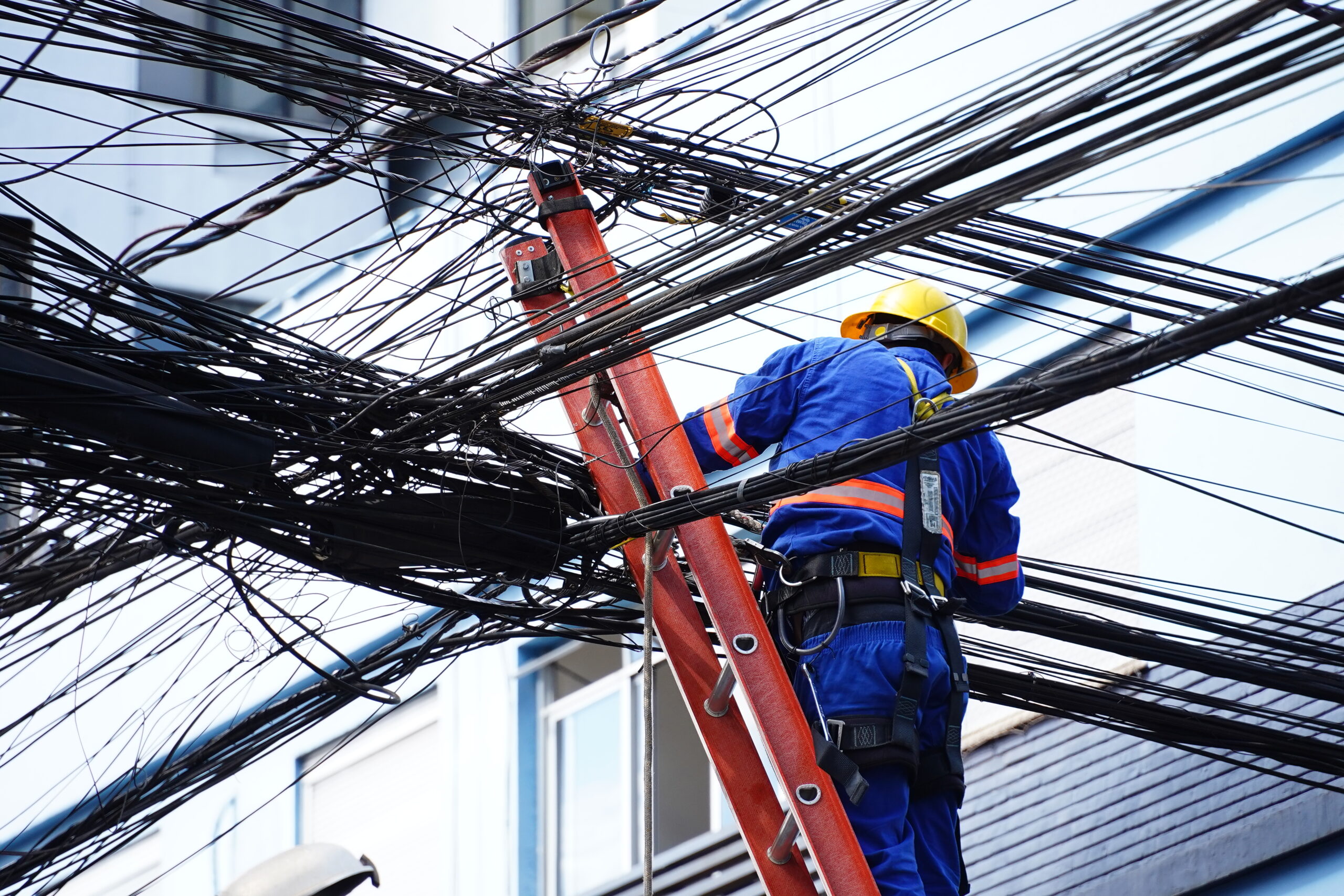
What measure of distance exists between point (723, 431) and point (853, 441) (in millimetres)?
549

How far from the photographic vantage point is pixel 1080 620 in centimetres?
614

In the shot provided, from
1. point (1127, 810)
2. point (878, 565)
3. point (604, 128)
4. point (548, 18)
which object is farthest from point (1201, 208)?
point (548, 18)

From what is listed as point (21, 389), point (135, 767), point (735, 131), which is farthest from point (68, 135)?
point (21, 389)

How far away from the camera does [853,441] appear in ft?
16.9

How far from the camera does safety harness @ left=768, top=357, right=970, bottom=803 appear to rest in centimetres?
495

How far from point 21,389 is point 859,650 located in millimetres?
2414

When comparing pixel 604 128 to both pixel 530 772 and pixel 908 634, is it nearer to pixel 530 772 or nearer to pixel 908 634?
pixel 908 634

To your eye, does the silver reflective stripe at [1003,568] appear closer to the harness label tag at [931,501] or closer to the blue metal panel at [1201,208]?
the harness label tag at [931,501]

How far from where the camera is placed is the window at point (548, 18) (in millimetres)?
12336

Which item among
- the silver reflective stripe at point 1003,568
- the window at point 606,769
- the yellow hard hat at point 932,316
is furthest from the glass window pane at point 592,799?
the silver reflective stripe at point 1003,568

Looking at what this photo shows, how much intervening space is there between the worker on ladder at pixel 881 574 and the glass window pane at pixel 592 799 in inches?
188

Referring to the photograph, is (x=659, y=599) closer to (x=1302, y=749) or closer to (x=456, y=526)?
(x=456, y=526)

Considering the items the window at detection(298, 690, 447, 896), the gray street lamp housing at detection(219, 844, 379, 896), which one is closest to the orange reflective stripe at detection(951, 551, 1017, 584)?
the gray street lamp housing at detection(219, 844, 379, 896)

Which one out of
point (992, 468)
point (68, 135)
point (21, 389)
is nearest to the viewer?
point (21, 389)
